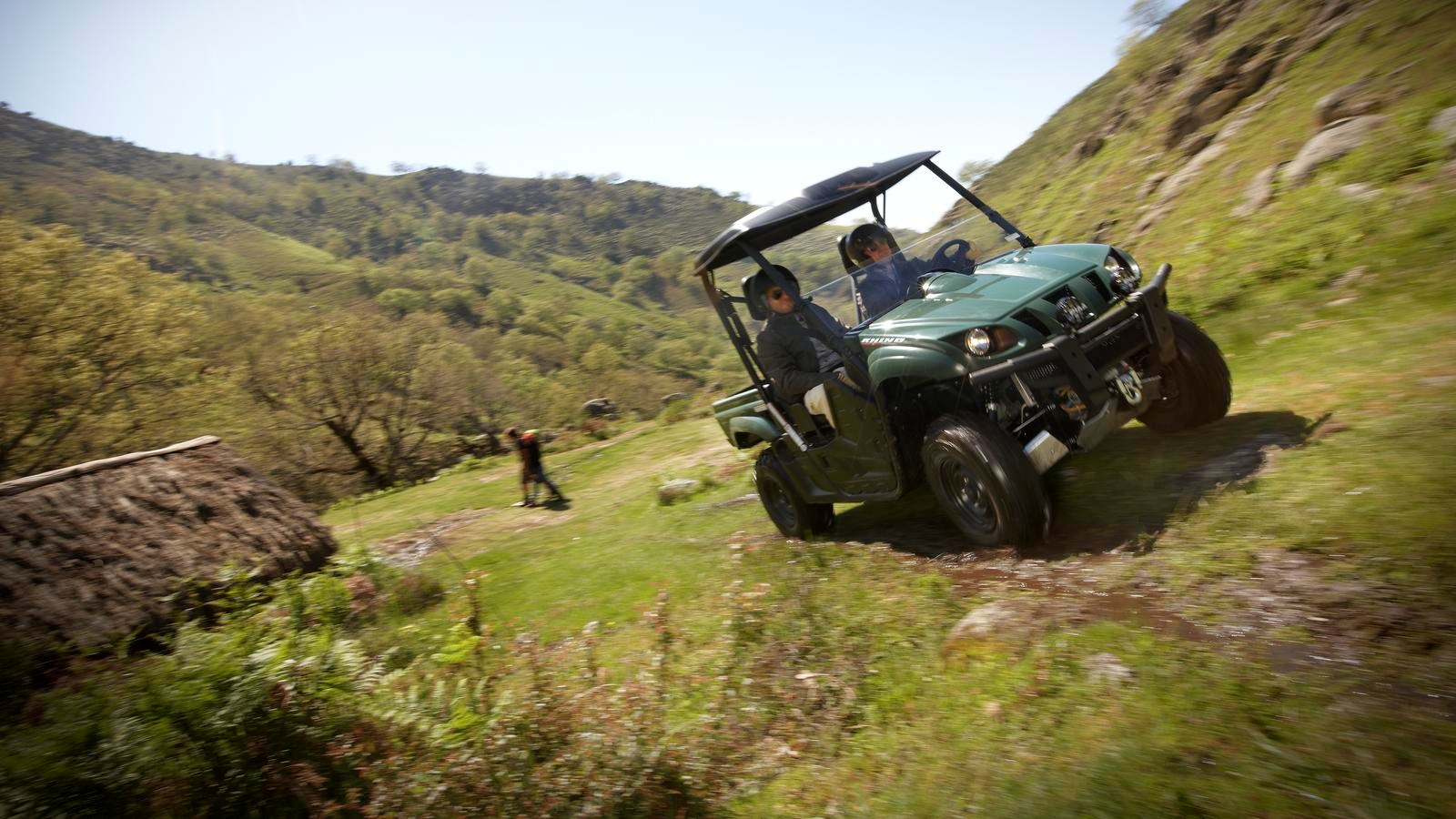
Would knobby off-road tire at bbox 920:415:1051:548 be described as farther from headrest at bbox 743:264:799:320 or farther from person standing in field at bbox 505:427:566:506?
person standing in field at bbox 505:427:566:506

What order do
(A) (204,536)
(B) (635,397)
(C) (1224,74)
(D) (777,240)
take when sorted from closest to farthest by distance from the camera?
1. (D) (777,240)
2. (A) (204,536)
3. (C) (1224,74)
4. (B) (635,397)

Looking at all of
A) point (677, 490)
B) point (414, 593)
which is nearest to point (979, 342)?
point (414, 593)

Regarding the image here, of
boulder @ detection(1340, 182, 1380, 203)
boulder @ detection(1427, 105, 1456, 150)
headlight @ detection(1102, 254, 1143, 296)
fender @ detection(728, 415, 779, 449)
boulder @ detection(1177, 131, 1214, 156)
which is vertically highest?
boulder @ detection(1177, 131, 1214, 156)

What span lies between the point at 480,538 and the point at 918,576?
7.98 m

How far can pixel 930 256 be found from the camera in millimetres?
6062

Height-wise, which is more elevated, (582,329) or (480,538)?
(582,329)

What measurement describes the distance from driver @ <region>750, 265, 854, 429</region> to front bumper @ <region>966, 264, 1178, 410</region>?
4.97 feet

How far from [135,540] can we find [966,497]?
7.38 m

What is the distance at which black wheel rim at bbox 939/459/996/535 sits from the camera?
4.81 meters

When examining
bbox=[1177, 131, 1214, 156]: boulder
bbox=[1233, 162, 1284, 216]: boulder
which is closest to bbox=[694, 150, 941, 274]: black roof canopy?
bbox=[1233, 162, 1284, 216]: boulder

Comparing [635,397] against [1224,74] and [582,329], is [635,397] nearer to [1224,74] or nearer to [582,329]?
[1224,74]

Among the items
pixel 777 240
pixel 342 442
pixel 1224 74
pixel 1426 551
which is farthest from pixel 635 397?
pixel 1426 551

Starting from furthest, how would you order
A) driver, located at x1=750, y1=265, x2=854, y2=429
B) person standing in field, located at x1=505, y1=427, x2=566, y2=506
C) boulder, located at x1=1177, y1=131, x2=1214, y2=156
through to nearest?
boulder, located at x1=1177, y1=131, x2=1214, y2=156 < person standing in field, located at x1=505, y1=427, x2=566, y2=506 < driver, located at x1=750, y1=265, x2=854, y2=429

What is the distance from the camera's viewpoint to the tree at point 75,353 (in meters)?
20.4
